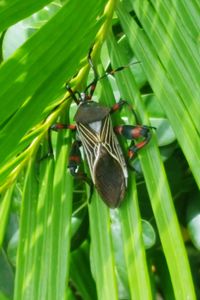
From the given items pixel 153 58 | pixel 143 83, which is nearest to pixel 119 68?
pixel 153 58

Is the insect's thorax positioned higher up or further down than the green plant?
further down

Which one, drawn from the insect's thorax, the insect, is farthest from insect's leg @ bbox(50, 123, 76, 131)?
the insect's thorax

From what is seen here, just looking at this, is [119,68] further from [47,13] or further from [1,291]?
[1,291]

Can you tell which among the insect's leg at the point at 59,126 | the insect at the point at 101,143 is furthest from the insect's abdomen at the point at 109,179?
the insect's leg at the point at 59,126

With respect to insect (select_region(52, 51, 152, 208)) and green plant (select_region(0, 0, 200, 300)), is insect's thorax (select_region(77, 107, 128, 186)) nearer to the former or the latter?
insect (select_region(52, 51, 152, 208))

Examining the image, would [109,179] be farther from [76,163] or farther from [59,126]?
[59,126]

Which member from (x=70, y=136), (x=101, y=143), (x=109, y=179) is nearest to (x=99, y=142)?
(x=101, y=143)

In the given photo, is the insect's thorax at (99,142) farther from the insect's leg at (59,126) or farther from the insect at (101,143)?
the insect's leg at (59,126)
